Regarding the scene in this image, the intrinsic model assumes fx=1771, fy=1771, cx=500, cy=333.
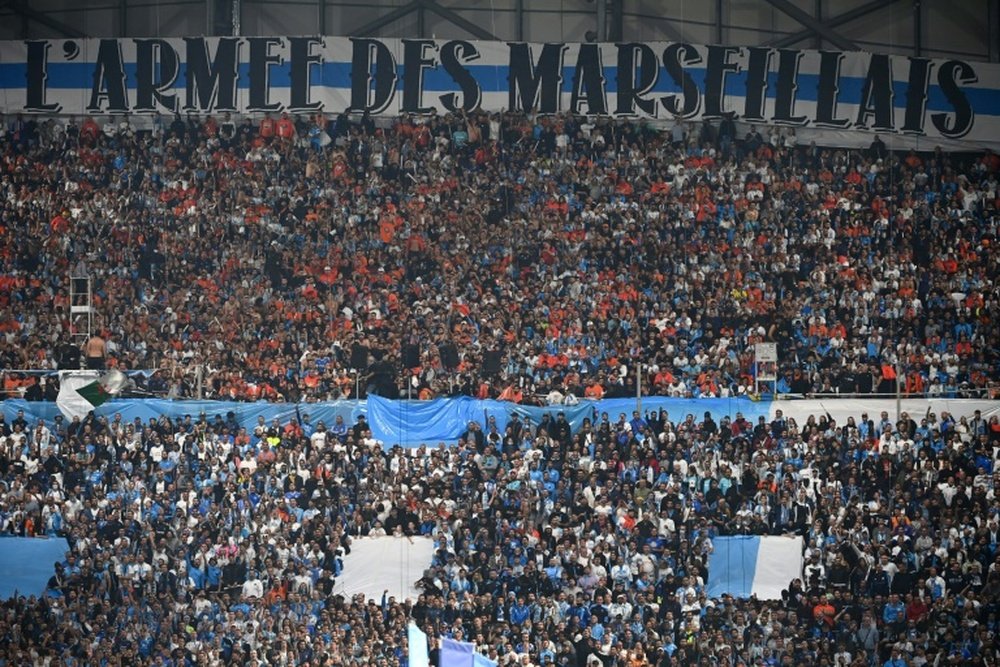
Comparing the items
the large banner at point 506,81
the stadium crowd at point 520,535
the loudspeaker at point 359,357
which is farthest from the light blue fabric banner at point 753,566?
the large banner at point 506,81

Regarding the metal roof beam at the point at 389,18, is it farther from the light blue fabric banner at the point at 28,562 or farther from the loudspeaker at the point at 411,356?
the light blue fabric banner at the point at 28,562

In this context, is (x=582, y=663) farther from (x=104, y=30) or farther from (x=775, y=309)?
(x=104, y=30)

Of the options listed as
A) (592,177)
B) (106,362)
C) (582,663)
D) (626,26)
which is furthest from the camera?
(626,26)

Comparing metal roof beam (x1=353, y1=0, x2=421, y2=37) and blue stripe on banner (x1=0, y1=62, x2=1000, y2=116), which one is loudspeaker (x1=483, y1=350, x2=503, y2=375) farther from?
metal roof beam (x1=353, y1=0, x2=421, y2=37)

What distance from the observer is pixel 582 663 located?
26203 millimetres

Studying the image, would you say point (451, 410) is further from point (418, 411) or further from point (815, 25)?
point (815, 25)

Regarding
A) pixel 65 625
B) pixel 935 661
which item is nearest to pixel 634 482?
pixel 935 661

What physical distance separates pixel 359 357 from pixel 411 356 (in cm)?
95

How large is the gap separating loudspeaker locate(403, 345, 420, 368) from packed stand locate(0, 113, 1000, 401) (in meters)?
0.05

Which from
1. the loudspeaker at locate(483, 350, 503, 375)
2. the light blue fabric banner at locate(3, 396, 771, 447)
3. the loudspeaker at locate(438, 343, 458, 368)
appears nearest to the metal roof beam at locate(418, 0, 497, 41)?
the loudspeaker at locate(438, 343, 458, 368)

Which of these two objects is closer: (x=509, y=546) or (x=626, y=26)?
(x=509, y=546)

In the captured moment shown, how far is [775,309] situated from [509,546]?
8418 millimetres

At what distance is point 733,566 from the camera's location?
27.6 meters

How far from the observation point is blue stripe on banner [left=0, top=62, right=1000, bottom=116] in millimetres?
38375
